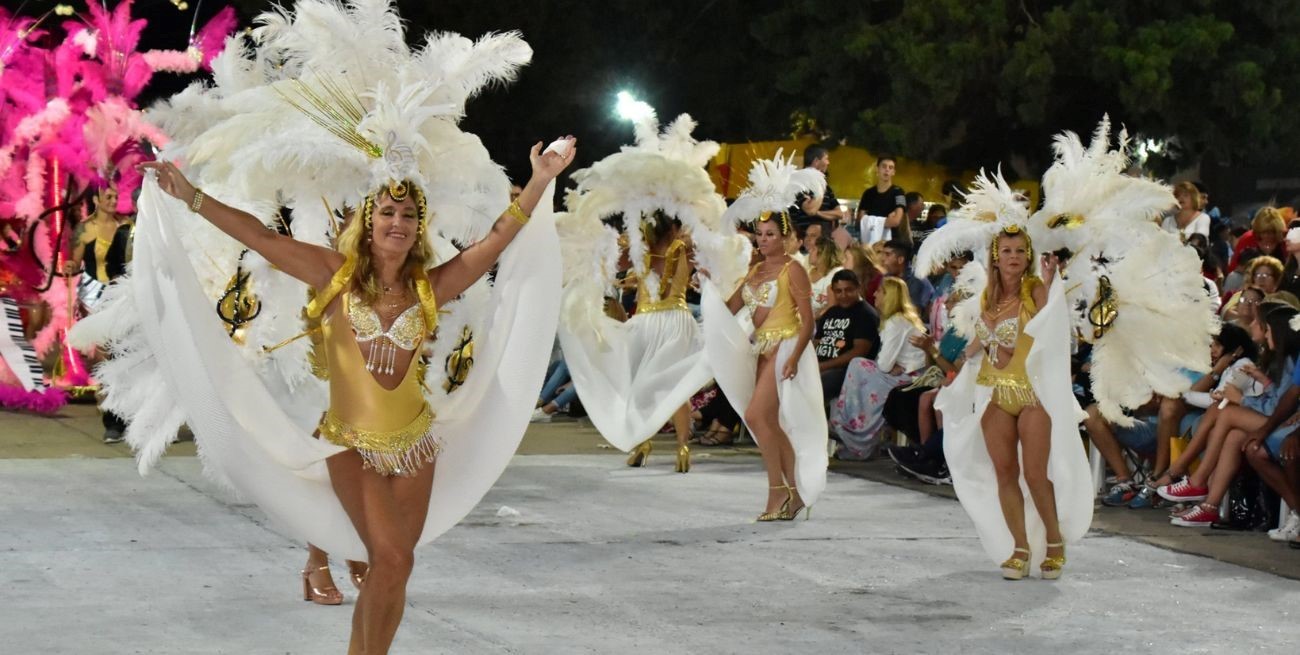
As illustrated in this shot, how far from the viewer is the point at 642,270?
1205 cm

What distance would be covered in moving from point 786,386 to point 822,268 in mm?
3833

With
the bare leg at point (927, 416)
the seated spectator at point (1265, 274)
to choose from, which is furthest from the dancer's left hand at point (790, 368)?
the seated spectator at point (1265, 274)

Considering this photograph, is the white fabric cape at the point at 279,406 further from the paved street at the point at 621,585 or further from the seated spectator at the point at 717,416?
the seated spectator at the point at 717,416

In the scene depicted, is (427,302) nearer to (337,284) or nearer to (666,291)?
(337,284)

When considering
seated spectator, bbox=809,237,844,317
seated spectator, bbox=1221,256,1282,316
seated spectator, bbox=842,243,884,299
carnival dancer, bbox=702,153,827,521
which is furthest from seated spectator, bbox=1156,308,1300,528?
seated spectator, bbox=842,243,884,299

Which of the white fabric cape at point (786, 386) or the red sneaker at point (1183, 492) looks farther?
the red sneaker at point (1183, 492)

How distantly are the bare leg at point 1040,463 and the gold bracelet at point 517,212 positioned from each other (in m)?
3.10

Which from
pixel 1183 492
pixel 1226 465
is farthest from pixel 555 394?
pixel 1226 465

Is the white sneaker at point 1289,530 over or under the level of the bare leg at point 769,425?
under

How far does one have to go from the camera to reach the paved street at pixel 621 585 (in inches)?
253

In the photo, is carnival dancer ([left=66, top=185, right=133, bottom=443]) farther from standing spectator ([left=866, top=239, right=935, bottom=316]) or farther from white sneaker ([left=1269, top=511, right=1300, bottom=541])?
white sneaker ([left=1269, top=511, right=1300, bottom=541])

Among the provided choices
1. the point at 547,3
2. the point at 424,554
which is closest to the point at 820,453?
the point at 424,554

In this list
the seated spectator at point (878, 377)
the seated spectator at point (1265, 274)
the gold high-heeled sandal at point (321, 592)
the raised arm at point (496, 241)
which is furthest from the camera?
the seated spectator at point (878, 377)

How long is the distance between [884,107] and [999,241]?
1507 centimetres
